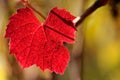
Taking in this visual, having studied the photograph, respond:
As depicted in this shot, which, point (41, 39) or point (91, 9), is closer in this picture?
point (41, 39)

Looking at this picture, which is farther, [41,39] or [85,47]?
[85,47]

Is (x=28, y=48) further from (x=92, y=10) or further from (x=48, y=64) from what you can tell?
(x=92, y=10)

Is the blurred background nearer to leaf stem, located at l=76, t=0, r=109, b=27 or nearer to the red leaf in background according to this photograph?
leaf stem, located at l=76, t=0, r=109, b=27

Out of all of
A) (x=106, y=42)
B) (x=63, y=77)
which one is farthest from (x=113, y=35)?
(x=63, y=77)

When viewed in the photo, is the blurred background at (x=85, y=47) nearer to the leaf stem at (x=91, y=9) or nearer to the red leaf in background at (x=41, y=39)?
the leaf stem at (x=91, y=9)

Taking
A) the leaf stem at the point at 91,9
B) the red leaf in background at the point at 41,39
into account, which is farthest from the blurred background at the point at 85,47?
Answer: the red leaf in background at the point at 41,39
